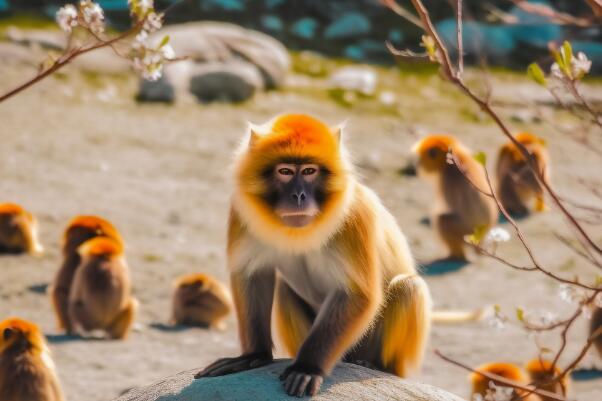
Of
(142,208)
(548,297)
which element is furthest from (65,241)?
(548,297)

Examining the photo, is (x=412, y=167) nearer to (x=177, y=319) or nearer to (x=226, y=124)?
(x=226, y=124)

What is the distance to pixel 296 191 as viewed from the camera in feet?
15.6

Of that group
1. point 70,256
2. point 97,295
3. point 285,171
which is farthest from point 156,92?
point 285,171

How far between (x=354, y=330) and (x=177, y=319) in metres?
5.26

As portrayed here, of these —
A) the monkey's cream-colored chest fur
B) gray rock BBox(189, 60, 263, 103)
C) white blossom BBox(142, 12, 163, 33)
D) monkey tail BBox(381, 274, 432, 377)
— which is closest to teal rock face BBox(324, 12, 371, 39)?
gray rock BBox(189, 60, 263, 103)

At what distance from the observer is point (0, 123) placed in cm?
1581

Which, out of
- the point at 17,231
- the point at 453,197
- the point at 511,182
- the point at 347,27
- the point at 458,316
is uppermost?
the point at 17,231

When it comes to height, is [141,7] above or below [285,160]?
above

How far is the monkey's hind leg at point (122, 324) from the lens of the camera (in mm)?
9359

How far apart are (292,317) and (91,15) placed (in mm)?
2191

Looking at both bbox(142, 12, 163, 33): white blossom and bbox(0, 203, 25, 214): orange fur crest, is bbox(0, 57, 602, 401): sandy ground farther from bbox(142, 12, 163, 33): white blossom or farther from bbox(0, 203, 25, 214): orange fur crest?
bbox(142, 12, 163, 33): white blossom

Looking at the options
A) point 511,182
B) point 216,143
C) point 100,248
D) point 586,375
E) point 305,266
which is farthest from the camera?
point 216,143

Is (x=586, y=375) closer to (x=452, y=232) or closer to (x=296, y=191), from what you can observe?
(x=452, y=232)

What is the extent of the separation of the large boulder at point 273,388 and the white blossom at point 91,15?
1.70m
